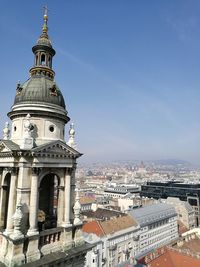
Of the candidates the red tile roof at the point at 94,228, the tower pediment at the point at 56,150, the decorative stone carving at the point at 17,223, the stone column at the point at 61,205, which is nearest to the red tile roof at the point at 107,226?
the red tile roof at the point at 94,228

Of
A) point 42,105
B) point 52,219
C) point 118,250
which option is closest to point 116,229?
point 118,250

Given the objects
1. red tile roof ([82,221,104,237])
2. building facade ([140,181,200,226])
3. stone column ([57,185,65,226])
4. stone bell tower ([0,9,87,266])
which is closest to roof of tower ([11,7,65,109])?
stone bell tower ([0,9,87,266])

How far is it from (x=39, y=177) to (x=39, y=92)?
6208mm

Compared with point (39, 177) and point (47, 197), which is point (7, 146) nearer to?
point (39, 177)

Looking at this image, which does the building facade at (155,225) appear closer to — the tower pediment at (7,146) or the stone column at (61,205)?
the stone column at (61,205)

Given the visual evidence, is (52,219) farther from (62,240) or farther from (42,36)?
(42,36)

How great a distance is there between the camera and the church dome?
18797 millimetres

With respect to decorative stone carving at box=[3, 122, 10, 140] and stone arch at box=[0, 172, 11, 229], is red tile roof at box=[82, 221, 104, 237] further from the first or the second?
decorative stone carving at box=[3, 122, 10, 140]

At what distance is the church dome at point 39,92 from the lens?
1880cm

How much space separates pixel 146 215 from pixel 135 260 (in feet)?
129

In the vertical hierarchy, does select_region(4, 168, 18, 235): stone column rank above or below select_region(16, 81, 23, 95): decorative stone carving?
below

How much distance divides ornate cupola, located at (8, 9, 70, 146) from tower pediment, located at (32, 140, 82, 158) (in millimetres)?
715

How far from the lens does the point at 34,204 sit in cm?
1669

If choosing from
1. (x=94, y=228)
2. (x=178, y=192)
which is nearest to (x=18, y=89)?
(x=94, y=228)
